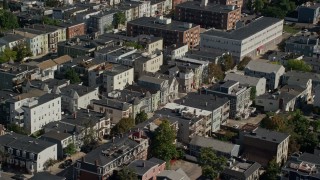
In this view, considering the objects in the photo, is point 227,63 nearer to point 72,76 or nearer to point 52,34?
point 72,76

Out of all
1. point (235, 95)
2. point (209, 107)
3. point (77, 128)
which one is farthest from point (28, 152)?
point (235, 95)

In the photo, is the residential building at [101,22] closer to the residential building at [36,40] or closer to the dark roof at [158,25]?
the dark roof at [158,25]

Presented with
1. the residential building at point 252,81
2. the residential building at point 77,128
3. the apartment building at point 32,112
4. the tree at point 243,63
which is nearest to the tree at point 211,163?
the residential building at point 77,128

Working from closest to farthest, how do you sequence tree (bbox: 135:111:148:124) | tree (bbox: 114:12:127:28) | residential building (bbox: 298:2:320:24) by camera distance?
tree (bbox: 135:111:148:124), tree (bbox: 114:12:127:28), residential building (bbox: 298:2:320:24)

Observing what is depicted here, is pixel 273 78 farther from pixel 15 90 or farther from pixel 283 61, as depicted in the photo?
pixel 15 90

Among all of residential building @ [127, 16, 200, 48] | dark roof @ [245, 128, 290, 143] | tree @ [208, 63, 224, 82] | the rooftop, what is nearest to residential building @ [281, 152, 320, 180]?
dark roof @ [245, 128, 290, 143]

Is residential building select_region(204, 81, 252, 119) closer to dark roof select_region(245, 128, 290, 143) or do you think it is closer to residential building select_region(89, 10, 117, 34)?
dark roof select_region(245, 128, 290, 143)
